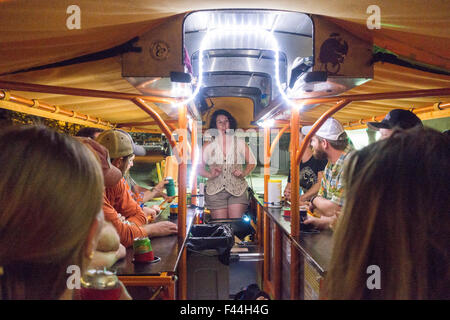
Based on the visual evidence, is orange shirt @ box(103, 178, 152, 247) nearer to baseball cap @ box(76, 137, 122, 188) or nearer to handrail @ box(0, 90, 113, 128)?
baseball cap @ box(76, 137, 122, 188)

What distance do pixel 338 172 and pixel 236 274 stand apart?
8.45 feet

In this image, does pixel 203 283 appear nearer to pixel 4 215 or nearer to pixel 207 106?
pixel 4 215

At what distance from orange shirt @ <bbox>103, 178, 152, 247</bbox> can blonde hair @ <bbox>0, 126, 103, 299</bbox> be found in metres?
1.25

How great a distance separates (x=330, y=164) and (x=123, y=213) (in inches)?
83.9

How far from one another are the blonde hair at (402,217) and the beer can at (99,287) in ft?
2.51

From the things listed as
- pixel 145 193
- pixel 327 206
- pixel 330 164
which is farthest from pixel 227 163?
pixel 327 206

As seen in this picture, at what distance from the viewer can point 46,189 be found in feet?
2.46

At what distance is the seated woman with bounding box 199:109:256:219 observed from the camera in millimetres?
4457

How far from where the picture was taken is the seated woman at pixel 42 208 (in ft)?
2.44

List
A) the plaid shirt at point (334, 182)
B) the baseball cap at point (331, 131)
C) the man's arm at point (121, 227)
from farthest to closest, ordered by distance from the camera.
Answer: the baseball cap at point (331, 131) < the plaid shirt at point (334, 182) < the man's arm at point (121, 227)

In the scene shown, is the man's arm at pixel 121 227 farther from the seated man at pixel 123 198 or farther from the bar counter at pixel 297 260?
the bar counter at pixel 297 260

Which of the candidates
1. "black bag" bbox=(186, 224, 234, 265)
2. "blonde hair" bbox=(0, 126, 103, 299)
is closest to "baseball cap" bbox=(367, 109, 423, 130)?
"black bag" bbox=(186, 224, 234, 265)

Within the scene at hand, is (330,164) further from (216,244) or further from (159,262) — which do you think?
(159,262)

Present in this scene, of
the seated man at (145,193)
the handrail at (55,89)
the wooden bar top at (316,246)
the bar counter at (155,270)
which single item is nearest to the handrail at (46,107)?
the handrail at (55,89)
